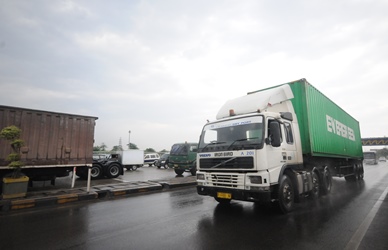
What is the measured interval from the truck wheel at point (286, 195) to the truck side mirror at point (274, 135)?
3.08 ft

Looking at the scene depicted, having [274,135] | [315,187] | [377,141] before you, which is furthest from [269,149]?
[377,141]

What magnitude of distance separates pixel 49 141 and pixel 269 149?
30.8ft

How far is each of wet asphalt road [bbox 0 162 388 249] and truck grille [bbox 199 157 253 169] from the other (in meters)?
1.22

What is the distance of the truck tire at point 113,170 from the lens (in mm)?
12906

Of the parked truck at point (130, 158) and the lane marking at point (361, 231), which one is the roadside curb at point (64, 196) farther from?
the parked truck at point (130, 158)

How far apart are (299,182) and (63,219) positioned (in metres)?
6.28

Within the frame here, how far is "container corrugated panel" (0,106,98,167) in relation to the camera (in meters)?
8.64

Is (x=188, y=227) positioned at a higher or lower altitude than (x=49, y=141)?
lower

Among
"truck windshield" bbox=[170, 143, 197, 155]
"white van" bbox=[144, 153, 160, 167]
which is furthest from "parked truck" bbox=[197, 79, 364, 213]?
"white van" bbox=[144, 153, 160, 167]

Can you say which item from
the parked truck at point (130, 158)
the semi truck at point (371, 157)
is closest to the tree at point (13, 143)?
the parked truck at point (130, 158)

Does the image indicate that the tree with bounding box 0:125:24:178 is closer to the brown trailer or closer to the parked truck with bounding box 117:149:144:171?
the brown trailer

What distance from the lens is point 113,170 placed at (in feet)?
43.0

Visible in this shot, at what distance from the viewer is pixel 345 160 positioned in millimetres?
11344

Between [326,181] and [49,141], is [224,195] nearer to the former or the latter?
[326,181]
